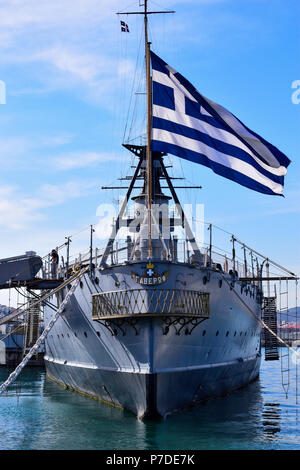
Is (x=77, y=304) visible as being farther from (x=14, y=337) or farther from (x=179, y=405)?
(x=14, y=337)

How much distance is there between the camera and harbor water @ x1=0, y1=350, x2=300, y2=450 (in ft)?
55.4

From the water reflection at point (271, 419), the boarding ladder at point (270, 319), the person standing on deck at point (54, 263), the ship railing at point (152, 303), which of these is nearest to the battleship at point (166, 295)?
the ship railing at point (152, 303)

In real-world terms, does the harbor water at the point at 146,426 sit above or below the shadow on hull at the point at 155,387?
below

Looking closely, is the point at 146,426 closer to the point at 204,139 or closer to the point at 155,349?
the point at 155,349

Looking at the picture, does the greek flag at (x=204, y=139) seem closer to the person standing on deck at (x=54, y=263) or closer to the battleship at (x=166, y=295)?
the battleship at (x=166, y=295)

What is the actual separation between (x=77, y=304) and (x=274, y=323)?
19569 mm

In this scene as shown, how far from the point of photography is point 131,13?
22.9 metres

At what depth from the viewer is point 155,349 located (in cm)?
2016

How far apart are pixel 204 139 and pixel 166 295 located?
614cm

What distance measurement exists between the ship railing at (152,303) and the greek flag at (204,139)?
4896mm

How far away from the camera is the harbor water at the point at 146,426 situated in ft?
55.4

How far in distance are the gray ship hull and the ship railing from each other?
40 cm

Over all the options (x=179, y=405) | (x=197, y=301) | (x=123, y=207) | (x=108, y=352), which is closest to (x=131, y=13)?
(x=123, y=207)

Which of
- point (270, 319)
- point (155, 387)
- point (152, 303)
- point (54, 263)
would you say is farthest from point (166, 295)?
point (270, 319)
